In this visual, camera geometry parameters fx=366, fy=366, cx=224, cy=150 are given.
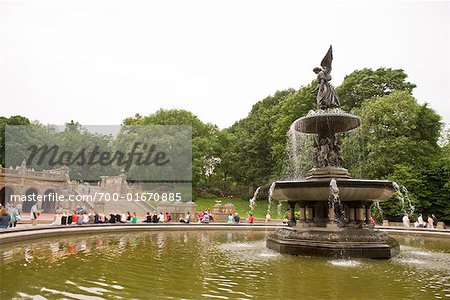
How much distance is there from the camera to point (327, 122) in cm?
1389

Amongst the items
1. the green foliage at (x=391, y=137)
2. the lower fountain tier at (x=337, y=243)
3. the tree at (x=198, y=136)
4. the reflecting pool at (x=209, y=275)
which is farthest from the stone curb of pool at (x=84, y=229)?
the tree at (x=198, y=136)

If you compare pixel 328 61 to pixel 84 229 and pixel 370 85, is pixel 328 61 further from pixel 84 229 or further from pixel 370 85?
pixel 370 85

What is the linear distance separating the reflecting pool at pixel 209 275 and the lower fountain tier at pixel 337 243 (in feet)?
1.22

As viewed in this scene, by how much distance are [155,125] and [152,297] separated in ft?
159

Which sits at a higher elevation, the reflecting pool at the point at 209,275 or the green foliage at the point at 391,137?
the green foliage at the point at 391,137

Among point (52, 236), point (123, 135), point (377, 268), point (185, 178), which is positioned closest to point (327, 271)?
point (377, 268)

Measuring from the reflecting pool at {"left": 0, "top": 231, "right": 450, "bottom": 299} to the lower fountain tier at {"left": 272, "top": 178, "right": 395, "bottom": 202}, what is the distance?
6.96 feet

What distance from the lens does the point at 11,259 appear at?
9.55 meters

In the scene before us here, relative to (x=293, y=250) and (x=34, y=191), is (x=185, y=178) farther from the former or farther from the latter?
(x=293, y=250)

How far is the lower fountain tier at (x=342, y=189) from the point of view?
37.9 ft

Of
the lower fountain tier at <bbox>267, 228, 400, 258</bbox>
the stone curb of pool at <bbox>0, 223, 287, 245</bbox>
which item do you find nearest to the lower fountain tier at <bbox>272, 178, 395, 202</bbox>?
the lower fountain tier at <bbox>267, 228, 400, 258</bbox>

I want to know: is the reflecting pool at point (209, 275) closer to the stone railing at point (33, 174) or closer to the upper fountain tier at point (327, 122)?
the upper fountain tier at point (327, 122)

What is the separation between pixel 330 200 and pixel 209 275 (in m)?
5.79

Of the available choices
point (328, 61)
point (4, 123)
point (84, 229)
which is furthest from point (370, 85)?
point (4, 123)
